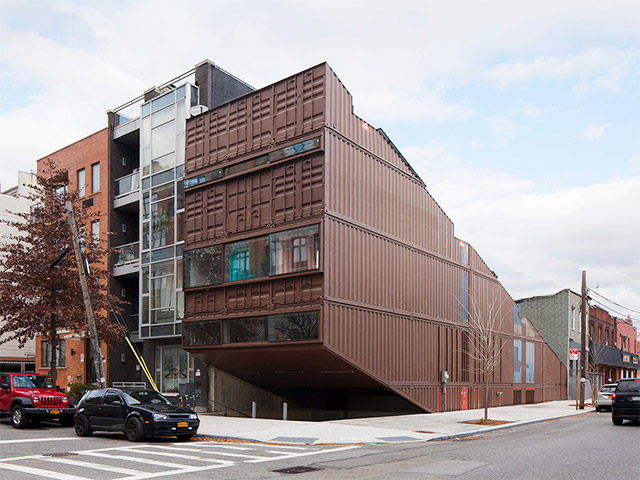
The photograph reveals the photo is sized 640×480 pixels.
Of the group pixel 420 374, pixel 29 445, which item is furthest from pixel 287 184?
pixel 29 445

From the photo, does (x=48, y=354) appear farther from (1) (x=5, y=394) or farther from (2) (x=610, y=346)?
(2) (x=610, y=346)

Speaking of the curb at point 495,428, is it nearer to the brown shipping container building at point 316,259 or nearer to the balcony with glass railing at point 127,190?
the brown shipping container building at point 316,259

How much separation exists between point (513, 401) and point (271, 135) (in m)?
22.1

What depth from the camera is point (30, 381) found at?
2364 cm

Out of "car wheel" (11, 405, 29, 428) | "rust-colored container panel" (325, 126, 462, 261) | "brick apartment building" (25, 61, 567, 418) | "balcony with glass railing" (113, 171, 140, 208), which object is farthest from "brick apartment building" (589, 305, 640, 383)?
"car wheel" (11, 405, 29, 428)

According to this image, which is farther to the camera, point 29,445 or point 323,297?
point 323,297

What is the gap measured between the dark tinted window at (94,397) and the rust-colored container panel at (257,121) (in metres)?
11.6

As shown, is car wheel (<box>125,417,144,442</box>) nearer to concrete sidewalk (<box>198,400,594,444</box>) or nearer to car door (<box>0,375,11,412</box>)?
concrete sidewalk (<box>198,400,594,444</box>)

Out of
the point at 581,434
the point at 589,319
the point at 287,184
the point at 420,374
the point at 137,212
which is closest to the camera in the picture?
the point at 581,434

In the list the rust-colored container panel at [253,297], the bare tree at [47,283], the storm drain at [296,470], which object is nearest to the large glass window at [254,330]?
the rust-colored container panel at [253,297]

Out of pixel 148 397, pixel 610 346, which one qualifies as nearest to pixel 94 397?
pixel 148 397

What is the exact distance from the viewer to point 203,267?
28.6 m

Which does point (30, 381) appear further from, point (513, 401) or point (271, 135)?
point (513, 401)

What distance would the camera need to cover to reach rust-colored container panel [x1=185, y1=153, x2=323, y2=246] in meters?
24.6
